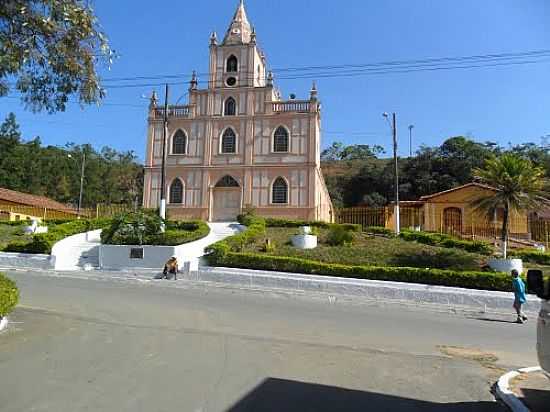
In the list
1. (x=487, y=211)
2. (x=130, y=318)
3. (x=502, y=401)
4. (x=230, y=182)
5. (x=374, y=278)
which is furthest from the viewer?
(x=230, y=182)

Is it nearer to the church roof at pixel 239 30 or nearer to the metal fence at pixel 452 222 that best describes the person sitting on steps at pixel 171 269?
the metal fence at pixel 452 222

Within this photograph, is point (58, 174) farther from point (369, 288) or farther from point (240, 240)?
point (369, 288)

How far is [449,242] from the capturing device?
69.6 ft

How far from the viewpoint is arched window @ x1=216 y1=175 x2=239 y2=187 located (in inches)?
1304

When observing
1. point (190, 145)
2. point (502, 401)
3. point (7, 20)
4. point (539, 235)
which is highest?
point (190, 145)

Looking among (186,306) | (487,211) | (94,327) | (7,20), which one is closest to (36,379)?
(94,327)

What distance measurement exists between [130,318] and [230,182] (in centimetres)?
2379

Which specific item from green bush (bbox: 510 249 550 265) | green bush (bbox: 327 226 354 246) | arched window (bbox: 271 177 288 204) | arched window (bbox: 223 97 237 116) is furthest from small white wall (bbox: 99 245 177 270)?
arched window (bbox: 223 97 237 116)

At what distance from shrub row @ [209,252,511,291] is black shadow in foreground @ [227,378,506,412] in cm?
1117

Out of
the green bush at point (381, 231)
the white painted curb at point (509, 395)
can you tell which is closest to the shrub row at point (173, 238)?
the green bush at point (381, 231)

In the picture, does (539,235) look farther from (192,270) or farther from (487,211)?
(192,270)

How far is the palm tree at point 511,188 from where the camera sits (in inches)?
688

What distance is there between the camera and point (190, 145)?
1337 inches

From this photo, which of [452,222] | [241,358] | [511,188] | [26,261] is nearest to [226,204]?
[26,261]
